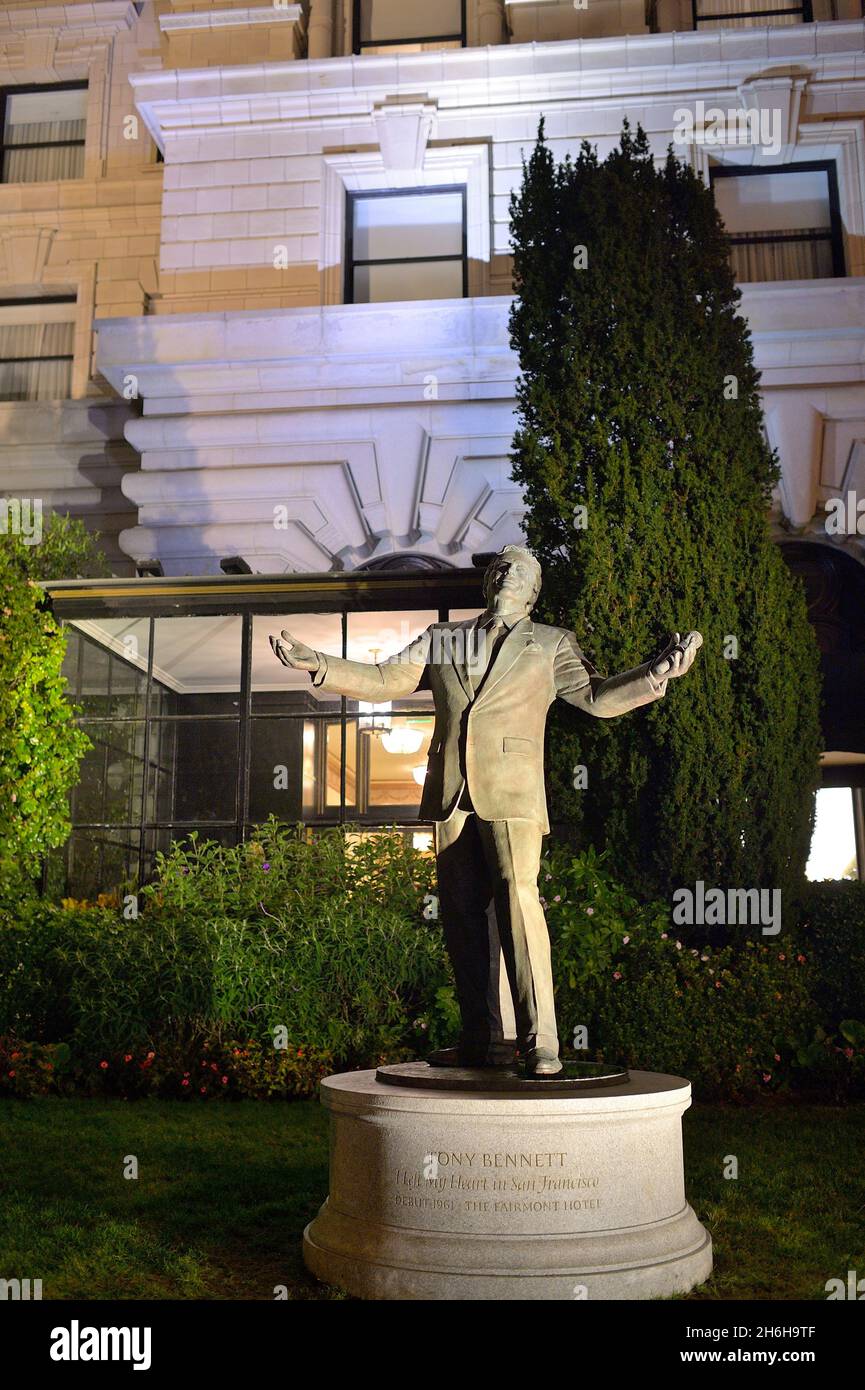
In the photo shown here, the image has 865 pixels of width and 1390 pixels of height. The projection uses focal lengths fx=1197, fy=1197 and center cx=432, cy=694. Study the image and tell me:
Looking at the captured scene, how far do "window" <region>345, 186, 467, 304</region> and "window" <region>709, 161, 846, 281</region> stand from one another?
3.75 metres

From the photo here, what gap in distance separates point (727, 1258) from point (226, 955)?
17.3 ft

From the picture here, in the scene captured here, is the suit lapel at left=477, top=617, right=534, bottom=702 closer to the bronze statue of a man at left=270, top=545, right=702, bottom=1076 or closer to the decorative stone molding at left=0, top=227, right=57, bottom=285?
the bronze statue of a man at left=270, top=545, right=702, bottom=1076

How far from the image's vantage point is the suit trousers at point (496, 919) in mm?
5457

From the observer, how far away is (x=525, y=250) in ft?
37.4

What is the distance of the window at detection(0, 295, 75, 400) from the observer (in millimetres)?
19203

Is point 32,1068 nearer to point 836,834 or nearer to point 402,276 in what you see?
Answer: point 402,276

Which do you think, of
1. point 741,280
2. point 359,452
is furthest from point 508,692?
point 741,280

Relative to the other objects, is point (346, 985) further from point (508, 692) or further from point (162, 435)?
point (162, 435)

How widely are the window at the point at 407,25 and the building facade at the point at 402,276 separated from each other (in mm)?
43

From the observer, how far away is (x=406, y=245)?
56.9ft


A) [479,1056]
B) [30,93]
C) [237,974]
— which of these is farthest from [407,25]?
[479,1056]

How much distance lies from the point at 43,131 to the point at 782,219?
12129mm

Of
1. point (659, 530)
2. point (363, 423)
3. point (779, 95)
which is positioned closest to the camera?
point (659, 530)
